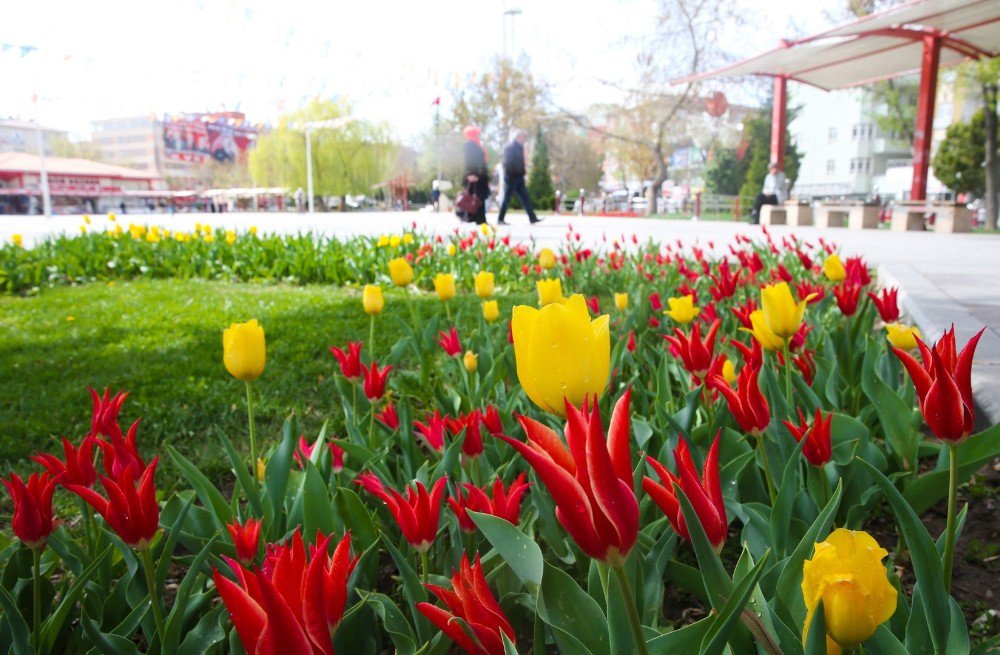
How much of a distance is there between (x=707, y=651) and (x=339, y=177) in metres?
50.9

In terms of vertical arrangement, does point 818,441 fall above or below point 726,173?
below

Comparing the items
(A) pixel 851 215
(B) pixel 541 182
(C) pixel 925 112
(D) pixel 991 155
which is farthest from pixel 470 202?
(B) pixel 541 182

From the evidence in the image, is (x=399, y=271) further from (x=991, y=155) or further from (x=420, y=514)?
(x=991, y=155)

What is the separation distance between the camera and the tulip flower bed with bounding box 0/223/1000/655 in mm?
646

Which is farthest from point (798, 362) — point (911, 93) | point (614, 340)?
point (911, 93)

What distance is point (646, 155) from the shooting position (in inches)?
1428

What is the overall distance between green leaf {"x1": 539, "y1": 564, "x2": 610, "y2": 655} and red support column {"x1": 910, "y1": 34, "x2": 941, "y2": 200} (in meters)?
16.1

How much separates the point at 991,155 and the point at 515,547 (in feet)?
75.7

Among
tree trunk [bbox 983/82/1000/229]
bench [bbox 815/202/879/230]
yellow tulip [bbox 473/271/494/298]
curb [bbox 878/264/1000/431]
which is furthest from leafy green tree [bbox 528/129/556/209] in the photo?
yellow tulip [bbox 473/271/494/298]

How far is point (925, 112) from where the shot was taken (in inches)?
580

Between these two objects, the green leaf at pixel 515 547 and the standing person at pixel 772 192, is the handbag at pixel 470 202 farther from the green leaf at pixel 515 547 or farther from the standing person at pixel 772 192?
the green leaf at pixel 515 547

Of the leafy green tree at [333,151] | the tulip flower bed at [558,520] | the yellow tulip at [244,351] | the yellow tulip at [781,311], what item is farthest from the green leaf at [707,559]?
the leafy green tree at [333,151]

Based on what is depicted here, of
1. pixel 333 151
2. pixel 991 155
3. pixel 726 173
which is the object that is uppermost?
pixel 333 151

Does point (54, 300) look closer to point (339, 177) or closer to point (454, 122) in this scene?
point (454, 122)
